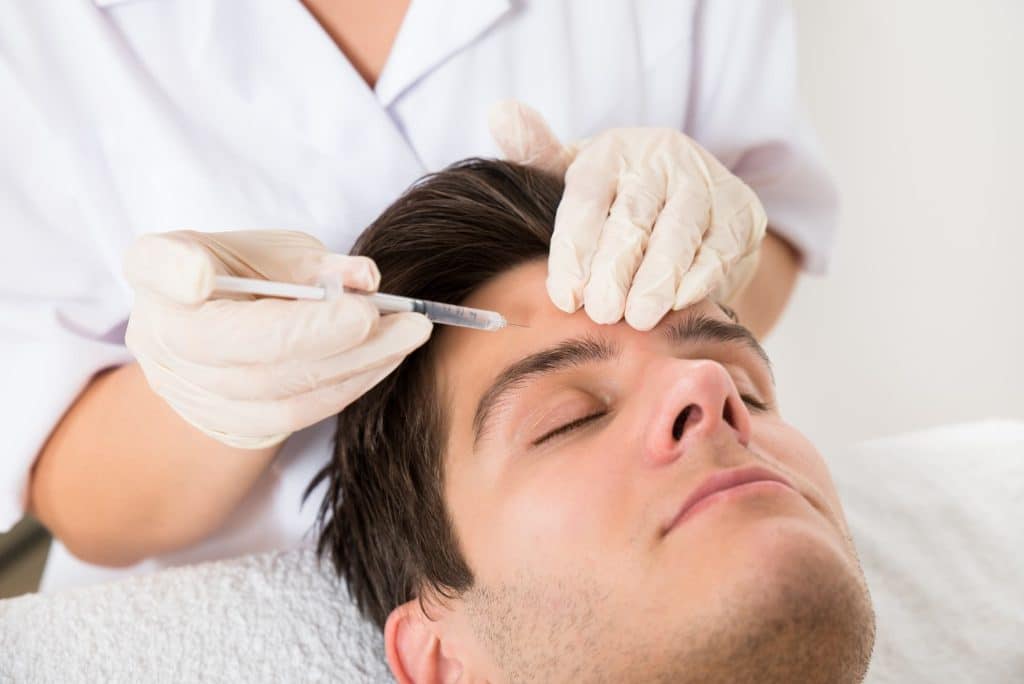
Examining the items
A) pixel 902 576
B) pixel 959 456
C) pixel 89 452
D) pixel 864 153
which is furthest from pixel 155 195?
pixel 864 153

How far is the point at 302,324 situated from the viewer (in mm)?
856

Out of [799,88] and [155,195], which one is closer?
[155,195]

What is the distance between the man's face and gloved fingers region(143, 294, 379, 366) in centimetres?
20

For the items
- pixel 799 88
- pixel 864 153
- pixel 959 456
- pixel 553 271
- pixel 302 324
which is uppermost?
pixel 302 324

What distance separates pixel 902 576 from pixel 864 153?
1.08 meters

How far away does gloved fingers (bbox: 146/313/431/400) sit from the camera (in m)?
0.90

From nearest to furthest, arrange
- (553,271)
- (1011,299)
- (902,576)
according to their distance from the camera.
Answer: (553,271) < (902,576) < (1011,299)

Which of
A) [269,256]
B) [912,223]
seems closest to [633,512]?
[269,256]

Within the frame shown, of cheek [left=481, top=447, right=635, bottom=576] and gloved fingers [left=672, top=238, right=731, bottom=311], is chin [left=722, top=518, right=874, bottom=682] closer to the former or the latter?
cheek [left=481, top=447, right=635, bottom=576]

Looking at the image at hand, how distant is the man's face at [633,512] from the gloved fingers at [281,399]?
133 millimetres

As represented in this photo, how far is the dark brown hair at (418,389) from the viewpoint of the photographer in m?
1.06

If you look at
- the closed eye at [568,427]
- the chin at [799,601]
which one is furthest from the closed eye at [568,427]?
the chin at [799,601]

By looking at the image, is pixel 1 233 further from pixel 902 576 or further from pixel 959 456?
pixel 959 456

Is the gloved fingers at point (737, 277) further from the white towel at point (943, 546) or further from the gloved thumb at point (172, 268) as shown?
the gloved thumb at point (172, 268)
